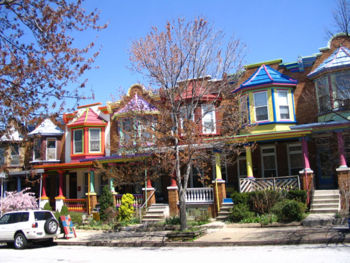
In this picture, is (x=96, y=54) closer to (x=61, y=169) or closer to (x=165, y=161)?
(x=165, y=161)

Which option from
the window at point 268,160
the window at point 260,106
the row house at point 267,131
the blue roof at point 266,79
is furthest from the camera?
the window at point 268,160

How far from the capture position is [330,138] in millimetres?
20062

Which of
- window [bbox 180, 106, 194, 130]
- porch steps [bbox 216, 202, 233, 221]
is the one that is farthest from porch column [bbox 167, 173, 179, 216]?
window [bbox 180, 106, 194, 130]

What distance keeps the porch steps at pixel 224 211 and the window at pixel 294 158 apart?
4806 mm

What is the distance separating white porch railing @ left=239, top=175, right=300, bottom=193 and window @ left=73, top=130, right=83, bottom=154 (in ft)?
41.8

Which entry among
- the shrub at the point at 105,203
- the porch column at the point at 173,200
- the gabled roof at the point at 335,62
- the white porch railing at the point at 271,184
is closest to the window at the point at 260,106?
the gabled roof at the point at 335,62

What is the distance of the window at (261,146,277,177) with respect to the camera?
22.5m

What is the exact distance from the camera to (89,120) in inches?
1069

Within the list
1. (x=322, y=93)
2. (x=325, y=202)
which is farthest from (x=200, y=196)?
(x=322, y=93)

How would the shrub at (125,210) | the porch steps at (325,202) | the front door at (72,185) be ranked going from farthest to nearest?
the front door at (72,185) → the shrub at (125,210) → the porch steps at (325,202)

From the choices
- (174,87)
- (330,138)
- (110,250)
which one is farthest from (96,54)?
(330,138)

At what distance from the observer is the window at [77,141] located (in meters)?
27.3

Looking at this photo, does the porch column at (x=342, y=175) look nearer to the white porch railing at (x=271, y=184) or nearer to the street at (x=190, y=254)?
the white porch railing at (x=271, y=184)

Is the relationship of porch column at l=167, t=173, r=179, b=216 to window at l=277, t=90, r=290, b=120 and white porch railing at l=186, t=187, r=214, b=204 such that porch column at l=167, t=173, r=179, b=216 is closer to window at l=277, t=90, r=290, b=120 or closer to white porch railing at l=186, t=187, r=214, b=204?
white porch railing at l=186, t=187, r=214, b=204
